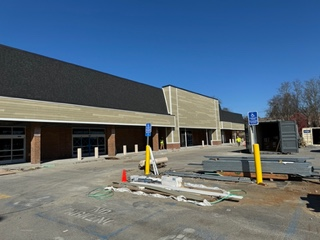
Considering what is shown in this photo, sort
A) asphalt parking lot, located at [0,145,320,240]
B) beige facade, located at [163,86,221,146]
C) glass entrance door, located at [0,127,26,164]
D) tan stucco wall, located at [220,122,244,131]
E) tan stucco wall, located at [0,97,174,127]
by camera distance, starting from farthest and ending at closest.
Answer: tan stucco wall, located at [220,122,244,131]
beige facade, located at [163,86,221,146]
glass entrance door, located at [0,127,26,164]
tan stucco wall, located at [0,97,174,127]
asphalt parking lot, located at [0,145,320,240]

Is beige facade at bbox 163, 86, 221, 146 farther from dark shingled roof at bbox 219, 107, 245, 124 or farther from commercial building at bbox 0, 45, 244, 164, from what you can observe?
dark shingled roof at bbox 219, 107, 245, 124

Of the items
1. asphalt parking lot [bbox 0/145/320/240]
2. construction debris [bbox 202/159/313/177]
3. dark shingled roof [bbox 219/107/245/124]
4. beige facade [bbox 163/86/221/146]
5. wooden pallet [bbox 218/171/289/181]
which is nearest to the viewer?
asphalt parking lot [bbox 0/145/320/240]

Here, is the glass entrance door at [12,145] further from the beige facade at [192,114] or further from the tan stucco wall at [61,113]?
the beige facade at [192,114]

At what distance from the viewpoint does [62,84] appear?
23.9 m

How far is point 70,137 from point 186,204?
22443 mm

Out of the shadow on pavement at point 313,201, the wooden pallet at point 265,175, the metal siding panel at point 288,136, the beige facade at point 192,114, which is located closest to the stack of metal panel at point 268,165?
the wooden pallet at point 265,175

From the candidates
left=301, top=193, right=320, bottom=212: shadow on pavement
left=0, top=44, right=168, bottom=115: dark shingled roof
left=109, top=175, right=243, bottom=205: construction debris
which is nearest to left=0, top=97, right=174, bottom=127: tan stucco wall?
left=0, top=44, right=168, bottom=115: dark shingled roof

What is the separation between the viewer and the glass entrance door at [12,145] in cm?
2150

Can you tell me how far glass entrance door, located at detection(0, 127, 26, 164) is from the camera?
21500mm

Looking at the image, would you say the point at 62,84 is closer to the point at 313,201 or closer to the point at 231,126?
the point at 313,201

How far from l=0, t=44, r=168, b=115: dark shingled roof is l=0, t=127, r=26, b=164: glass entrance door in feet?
14.1

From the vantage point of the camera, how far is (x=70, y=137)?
26.7 metres

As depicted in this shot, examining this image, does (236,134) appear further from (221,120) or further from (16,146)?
(16,146)

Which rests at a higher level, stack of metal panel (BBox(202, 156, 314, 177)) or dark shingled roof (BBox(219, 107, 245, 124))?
dark shingled roof (BBox(219, 107, 245, 124))
